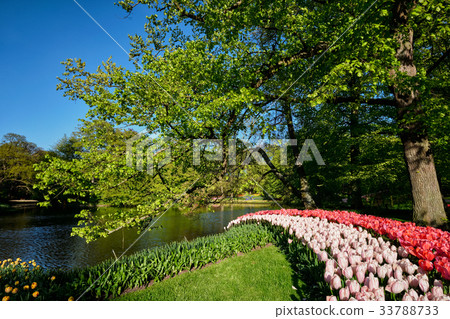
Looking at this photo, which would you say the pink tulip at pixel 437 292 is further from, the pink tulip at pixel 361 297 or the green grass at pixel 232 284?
the green grass at pixel 232 284

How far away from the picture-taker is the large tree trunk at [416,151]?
19.2ft

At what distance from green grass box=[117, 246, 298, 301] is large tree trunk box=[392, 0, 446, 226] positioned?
4.20 metres

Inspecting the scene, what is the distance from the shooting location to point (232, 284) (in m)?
4.38

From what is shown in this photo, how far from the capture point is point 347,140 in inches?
508

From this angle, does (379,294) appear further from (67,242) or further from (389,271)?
(67,242)

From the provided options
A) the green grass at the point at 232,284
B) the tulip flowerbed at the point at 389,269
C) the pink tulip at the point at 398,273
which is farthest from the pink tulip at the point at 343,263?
the green grass at the point at 232,284

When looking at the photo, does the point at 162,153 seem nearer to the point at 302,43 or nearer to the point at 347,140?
the point at 302,43

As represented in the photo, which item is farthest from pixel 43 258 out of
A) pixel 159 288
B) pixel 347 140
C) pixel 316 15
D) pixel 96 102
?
pixel 347 140

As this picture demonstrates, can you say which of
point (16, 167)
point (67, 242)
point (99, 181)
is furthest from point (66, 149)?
point (99, 181)

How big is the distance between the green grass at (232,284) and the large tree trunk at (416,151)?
4197 millimetres

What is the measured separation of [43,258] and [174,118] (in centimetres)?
1278

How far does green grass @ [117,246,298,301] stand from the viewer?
3850mm

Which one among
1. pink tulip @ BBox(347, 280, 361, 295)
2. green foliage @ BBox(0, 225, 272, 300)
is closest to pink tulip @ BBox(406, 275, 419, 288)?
pink tulip @ BBox(347, 280, 361, 295)
